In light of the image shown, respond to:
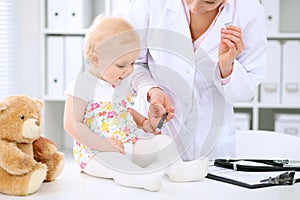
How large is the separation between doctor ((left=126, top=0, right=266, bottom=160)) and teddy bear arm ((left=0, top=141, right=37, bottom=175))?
0.42m

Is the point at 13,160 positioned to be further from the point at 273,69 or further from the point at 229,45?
the point at 273,69

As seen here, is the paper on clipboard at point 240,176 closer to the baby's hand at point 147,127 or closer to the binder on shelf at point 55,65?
the baby's hand at point 147,127

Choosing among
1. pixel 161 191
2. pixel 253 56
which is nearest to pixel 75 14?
pixel 253 56

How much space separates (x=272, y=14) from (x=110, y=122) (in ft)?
6.57

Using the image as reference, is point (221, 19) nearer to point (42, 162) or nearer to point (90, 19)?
point (42, 162)

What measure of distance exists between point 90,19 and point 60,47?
32 cm

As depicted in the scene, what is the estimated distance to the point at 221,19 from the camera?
147 cm

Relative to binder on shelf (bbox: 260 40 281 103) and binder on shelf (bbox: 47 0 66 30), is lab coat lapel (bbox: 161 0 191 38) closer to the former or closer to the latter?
A: binder on shelf (bbox: 260 40 281 103)

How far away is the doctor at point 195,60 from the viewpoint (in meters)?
1.42

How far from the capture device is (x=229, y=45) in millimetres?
1237

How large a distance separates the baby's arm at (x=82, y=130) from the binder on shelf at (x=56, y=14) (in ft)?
6.82

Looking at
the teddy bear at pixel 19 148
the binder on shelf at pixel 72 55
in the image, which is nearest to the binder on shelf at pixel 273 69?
the binder on shelf at pixel 72 55

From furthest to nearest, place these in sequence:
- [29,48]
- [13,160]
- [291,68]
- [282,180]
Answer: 1. [29,48]
2. [291,68]
3. [282,180]
4. [13,160]

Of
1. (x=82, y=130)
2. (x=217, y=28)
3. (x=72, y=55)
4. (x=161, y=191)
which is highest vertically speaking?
(x=217, y=28)
